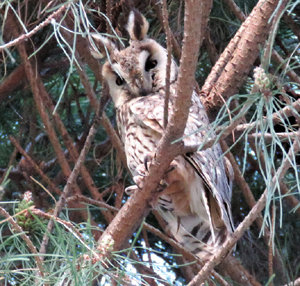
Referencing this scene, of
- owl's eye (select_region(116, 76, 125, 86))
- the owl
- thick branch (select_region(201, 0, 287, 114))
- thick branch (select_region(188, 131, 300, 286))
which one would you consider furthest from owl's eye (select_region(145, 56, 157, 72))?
thick branch (select_region(188, 131, 300, 286))

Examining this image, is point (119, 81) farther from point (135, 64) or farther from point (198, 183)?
point (198, 183)

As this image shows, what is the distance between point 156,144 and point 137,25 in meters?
0.50

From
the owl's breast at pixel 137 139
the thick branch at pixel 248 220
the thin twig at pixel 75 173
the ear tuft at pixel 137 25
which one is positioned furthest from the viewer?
the ear tuft at pixel 137 25

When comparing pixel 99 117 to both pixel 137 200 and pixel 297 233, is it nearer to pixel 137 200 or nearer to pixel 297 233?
pixel 137 200

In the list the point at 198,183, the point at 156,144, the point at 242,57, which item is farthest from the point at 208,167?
the point at 242,57

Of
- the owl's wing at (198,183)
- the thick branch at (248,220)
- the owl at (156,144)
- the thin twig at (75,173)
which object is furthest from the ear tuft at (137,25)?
the thick branch at (248,220)

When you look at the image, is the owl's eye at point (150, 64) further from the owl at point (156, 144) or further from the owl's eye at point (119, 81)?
the owl's eye at point (119, 81)

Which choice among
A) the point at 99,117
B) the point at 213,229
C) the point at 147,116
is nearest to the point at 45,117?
the point at 99,117

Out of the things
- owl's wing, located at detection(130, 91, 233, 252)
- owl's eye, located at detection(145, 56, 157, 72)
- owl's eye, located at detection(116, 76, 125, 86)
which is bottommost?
owl's wing, located at detection(130, 91, 233, 252)

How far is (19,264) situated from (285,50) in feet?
4.99

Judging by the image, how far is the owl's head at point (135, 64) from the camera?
5.92ft

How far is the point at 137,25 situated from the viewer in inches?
A: 74.4

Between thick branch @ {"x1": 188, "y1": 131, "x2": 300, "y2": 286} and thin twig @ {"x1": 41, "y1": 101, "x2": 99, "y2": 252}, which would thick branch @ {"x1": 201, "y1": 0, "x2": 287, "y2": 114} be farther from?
thick branch @ {"x1": 188, "y1": 131, "x2": 300, "y2": 286}

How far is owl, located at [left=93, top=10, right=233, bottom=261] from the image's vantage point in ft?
5.42
